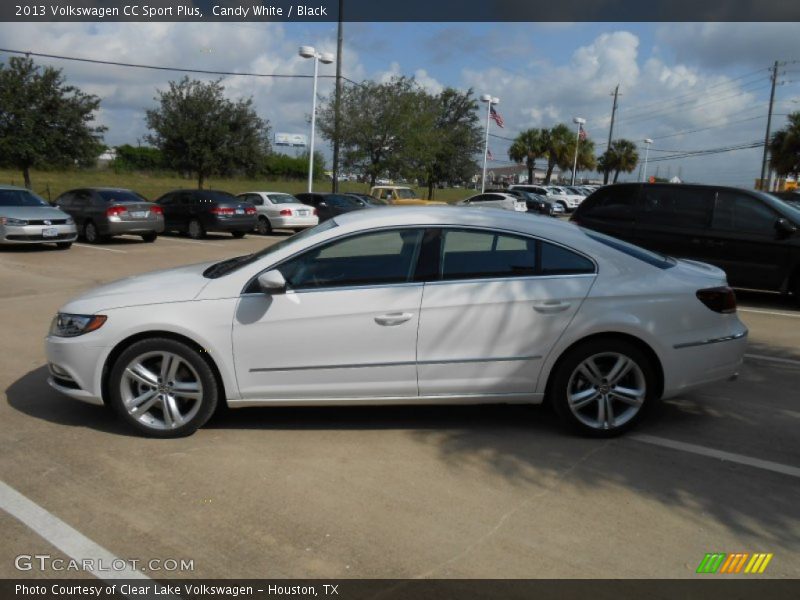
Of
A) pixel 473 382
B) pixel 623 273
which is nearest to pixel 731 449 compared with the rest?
pixel 623 273

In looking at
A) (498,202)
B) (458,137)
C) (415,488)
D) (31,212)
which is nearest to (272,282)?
(415,488)

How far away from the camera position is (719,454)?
452 centimetres

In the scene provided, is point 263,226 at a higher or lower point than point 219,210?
lower

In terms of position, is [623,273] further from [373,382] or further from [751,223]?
[751,223]

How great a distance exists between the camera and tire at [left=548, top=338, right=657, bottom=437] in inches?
182

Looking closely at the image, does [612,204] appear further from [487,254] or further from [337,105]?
[337,105]

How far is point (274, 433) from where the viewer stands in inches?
188

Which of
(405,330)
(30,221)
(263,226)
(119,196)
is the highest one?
(119,196)

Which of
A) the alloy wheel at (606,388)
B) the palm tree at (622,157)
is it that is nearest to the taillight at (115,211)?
the alloy wheel at (606,388)

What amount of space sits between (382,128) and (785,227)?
25.4m
